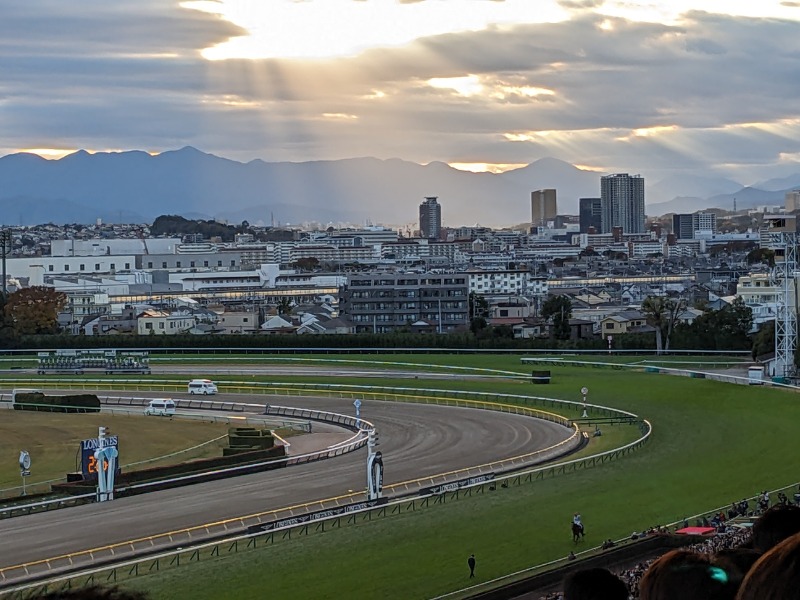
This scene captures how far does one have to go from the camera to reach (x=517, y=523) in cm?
1883

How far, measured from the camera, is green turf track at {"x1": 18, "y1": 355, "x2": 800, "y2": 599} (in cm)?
1548

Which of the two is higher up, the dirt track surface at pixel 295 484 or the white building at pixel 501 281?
the white building at pixel 501 281

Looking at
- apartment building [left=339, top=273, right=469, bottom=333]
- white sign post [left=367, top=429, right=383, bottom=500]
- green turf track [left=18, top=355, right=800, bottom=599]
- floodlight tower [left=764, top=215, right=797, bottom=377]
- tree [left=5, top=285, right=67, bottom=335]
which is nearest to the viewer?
green turf track [left=18, top=355, right=800, bottom=599]

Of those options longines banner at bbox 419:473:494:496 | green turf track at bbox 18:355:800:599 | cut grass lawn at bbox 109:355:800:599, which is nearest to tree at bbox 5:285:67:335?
green turf track at bbox 18:355:800:599

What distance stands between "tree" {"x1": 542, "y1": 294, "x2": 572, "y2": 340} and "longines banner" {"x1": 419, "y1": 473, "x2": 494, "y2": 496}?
3678 cm

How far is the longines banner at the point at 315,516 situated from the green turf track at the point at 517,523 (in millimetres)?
631

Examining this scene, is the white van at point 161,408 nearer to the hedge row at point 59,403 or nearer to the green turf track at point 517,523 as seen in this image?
the hedge row at point 59,403

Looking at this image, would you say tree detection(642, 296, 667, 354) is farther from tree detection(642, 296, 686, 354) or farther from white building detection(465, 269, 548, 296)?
white building detection(465, 269, 548, 296)

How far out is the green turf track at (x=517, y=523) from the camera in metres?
15.5

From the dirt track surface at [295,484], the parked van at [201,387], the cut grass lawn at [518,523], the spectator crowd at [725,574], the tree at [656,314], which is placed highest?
the spectator crowd at [725,574]

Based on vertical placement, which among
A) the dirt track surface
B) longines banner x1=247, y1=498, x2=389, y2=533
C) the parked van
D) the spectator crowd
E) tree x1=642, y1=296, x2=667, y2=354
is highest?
the spectator crowd

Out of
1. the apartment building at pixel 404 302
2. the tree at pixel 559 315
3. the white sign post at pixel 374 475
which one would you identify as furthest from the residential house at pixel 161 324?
the white sign post at pixel 374 475

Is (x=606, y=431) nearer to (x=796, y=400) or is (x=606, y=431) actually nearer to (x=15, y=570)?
(x=796, y=400)

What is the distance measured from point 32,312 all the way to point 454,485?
44736 millimetres
